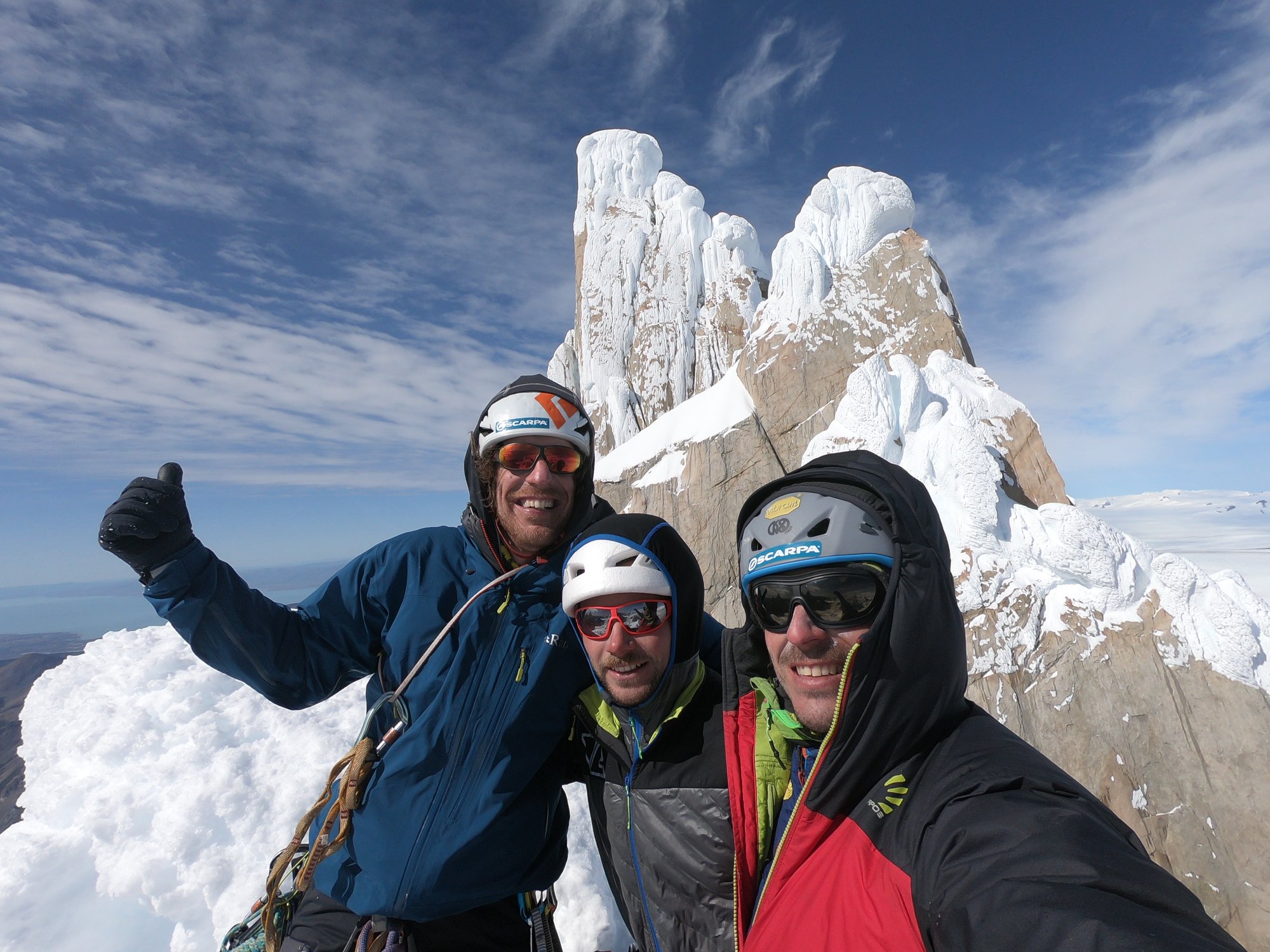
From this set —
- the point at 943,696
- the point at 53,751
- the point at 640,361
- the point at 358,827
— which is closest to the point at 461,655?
the point at 358,827

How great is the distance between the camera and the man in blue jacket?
2207mm

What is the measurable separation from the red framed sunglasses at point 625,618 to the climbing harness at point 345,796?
1.39 ft

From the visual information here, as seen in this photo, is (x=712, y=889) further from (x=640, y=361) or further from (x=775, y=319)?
(x=640, y=361)

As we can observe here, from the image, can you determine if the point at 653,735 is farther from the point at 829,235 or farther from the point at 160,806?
the point at 829,235

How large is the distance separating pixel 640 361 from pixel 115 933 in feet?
86.5

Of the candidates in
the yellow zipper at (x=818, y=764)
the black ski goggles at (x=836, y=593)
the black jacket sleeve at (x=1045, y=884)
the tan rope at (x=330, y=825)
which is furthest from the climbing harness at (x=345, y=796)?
the black jacket sleeve at (x=1045, y=884)

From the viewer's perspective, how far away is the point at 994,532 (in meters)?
10.8

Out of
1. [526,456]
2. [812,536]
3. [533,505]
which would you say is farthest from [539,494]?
[812,536]

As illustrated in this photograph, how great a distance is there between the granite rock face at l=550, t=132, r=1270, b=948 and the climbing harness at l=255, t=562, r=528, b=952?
10272mm

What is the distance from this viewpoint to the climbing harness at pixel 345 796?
87.2 inches

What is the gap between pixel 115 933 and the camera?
3.96m

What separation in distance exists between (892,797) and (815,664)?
16.4 inches

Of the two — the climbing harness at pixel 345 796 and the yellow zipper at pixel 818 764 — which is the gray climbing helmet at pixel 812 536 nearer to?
the yellow zipper at pixel 818 764

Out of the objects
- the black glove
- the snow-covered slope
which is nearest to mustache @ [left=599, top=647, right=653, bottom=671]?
the black glove
